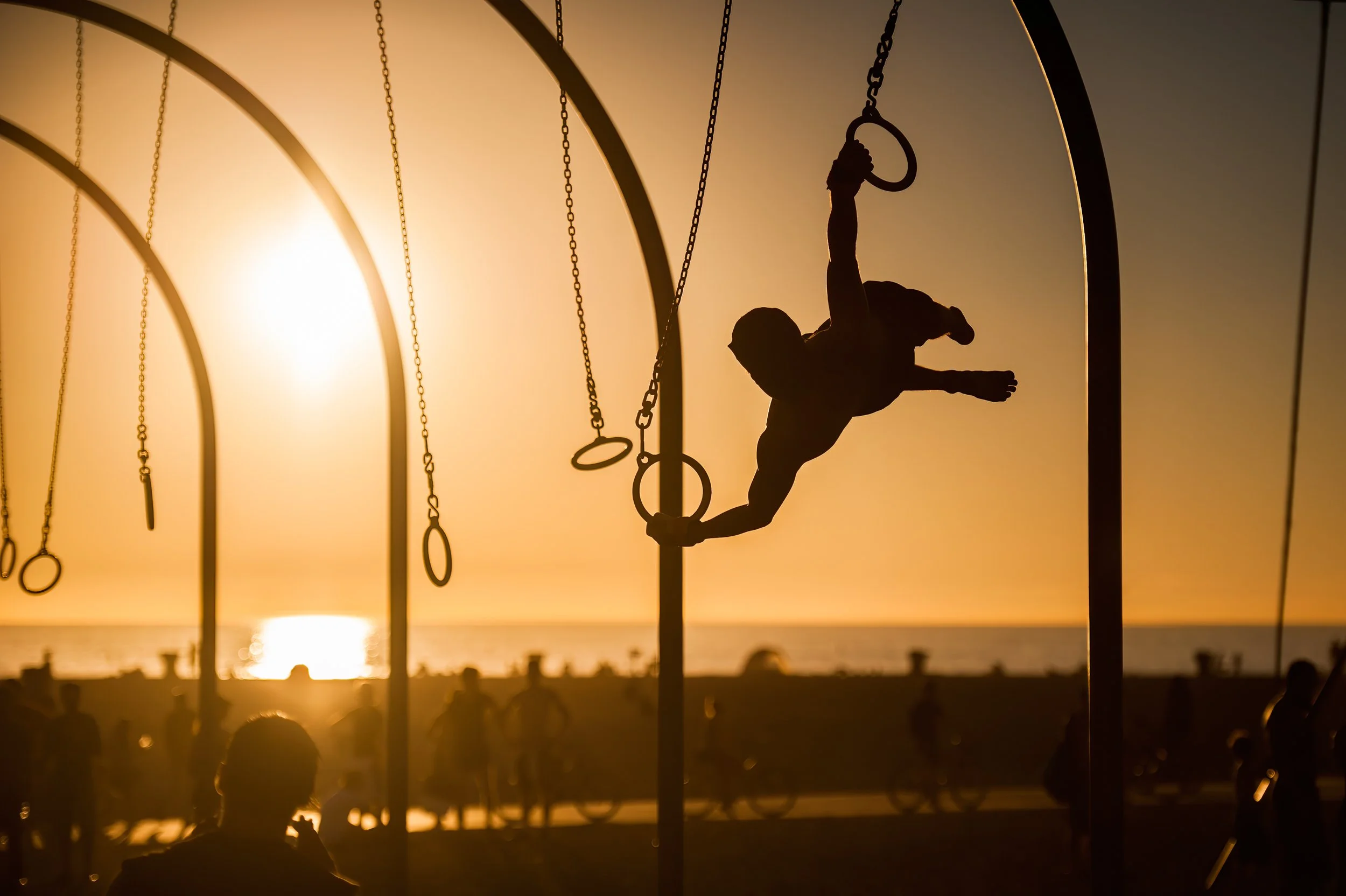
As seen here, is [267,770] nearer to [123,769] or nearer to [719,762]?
[123,769]

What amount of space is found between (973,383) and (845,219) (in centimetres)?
87

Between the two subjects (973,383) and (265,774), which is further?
(973,383)

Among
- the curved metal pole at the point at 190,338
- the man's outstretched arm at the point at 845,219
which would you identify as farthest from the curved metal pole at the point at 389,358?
the man's outstretched arm at the point at 845,219

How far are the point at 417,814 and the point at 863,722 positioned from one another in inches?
436

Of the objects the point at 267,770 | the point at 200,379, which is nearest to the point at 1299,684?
the point at 267,770

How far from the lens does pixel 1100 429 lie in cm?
484

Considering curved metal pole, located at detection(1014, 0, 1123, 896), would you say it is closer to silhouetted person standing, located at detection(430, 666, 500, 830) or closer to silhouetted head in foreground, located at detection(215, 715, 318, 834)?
silhouetted head in foreground, located at detection(215, 715, 318, 834)

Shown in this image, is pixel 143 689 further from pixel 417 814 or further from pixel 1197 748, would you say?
pixel 1197 748

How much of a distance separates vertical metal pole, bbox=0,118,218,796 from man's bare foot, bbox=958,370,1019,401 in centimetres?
825

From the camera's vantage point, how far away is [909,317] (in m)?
4.55

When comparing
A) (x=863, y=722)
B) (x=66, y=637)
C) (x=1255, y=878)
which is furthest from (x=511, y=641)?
(x=1255, y=878)

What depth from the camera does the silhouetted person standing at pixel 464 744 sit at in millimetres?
15250

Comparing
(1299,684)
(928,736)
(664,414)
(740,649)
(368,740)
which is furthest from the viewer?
(740,649)

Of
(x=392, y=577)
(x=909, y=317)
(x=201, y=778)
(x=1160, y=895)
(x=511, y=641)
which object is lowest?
(x=511, y=641)
